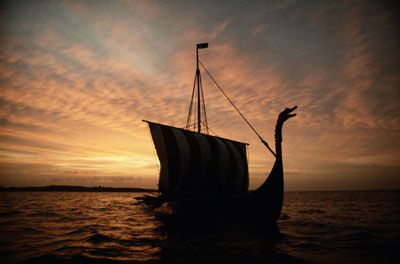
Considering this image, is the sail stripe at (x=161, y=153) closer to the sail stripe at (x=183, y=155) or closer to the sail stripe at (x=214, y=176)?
the sail stripe at (x=183, y=155)

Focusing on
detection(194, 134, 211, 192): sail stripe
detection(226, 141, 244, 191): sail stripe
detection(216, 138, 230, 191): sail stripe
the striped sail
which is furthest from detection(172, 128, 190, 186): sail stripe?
detection(226, 141, 244, 191): sail stripe

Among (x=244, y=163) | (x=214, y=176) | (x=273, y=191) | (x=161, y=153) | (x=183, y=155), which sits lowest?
(x=273, y=191)

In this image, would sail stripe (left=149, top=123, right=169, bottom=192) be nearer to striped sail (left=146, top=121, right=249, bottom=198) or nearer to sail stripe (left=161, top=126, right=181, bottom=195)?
striped sail (left=146, top=121, right=249, bottom=198)

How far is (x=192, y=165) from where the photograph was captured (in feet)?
65.1

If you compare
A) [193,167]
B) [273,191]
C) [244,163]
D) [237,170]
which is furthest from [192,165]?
[273,191]

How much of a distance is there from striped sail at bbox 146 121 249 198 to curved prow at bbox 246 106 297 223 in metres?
5.65

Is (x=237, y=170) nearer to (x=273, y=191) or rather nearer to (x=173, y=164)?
(x=173, y=164)

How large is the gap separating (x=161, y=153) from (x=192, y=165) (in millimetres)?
2720

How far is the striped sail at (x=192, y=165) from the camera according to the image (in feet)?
64.7

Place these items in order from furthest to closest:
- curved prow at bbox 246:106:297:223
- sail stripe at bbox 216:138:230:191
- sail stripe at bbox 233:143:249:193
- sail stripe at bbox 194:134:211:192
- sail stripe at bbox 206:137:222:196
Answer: sail stripe at bbox 233:143:249:193, sail stripe at bbox 216:138:230:191, sail stripe at bbox 206:137:222:196, sail stripe at bbox 194:134:211:192, curved prow at bbox 246:106:297:223

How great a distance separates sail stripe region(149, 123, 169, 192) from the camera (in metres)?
20.1

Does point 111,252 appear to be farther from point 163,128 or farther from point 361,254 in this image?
point 163,128

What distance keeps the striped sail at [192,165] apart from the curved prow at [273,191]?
5647 millimetres

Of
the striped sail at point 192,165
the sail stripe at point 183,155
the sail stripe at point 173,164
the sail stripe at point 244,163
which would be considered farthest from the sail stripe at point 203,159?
the sail stripe at point 244,163
